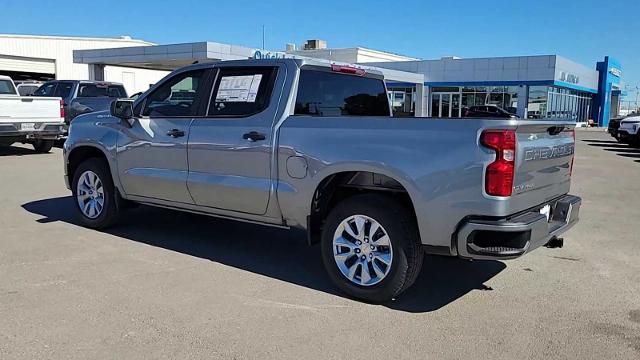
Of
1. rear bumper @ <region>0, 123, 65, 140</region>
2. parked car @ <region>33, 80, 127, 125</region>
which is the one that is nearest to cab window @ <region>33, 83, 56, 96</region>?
parked car @ <region>33, 80, 127, 125</region>

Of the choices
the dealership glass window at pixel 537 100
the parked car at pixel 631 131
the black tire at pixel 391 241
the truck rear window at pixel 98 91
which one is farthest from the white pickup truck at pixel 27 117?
the dealership glass window at pixel 537 100

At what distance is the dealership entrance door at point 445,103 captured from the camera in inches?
1639

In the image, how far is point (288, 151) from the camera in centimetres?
477

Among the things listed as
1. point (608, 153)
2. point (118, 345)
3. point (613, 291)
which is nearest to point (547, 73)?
point (608, 153)

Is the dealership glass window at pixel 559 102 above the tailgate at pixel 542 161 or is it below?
above

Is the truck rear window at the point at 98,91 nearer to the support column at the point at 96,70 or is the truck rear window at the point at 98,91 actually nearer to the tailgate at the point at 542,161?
the tailgate at the point at 542,161

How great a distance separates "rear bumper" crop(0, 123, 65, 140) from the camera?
13.5 m

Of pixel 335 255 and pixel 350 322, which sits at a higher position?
pixel 335 255

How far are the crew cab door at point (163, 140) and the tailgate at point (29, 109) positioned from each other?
909 cm

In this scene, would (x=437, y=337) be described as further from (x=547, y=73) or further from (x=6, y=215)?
(x=547, y=73)

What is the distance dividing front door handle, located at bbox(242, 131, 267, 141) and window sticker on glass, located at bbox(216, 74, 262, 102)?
0.36 metres

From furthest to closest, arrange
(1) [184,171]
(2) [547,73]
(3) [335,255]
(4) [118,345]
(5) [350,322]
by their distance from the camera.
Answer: (2) [547,73] → (1) [184,171] → (3) [335,255] → (5) [350,322] → (4) [118,345]

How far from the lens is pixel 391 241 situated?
4254 millimetres

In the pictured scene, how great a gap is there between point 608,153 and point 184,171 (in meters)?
18.7
